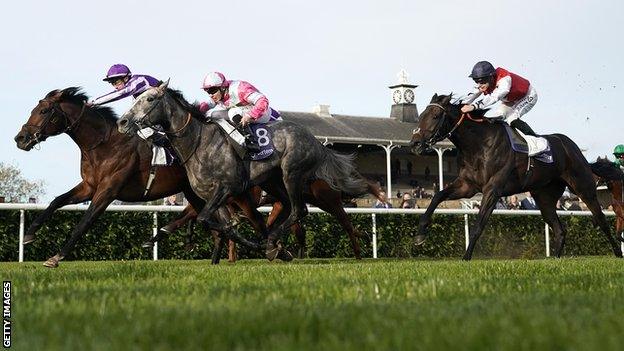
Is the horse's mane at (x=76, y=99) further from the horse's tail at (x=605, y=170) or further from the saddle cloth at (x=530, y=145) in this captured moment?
the horse's tail at (x=605, y=170)

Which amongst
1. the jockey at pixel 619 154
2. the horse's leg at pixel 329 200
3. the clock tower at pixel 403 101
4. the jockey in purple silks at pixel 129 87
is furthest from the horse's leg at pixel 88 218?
the clock tower at pixel 403 101

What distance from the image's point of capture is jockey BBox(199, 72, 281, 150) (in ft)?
27.1

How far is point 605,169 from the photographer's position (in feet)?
37.4

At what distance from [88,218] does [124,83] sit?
152 centimetres

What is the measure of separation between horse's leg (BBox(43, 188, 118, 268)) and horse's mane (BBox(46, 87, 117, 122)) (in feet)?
2.56

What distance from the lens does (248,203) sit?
9102 millimetres

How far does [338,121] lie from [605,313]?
33546 mm

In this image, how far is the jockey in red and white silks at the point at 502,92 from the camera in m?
9.03

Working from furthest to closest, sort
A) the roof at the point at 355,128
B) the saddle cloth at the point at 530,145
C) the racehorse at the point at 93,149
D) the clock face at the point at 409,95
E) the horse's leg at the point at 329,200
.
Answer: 1. the clock face at the point at 409,95
2. the roof at the point at 355,128
3. the horse's leg at the point at 329,200
4. the saddle cloth at the point at 530,145
5. the racehorse at the point at 93,149

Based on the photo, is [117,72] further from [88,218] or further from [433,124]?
[433,124]

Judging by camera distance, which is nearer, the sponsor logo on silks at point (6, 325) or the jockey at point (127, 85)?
the sponsor logo on silks at point (6, 325)

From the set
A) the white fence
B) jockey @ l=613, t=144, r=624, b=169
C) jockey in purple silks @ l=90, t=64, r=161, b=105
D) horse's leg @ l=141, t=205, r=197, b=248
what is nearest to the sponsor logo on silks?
jockey in purple silks @ l=90, t=64, r=161, b=105

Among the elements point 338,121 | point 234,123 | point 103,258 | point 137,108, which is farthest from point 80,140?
point 338,121

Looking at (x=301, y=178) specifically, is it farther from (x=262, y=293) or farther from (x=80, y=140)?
(x=262, y=293)
